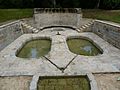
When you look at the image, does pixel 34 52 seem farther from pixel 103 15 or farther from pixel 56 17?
pixel 103 15

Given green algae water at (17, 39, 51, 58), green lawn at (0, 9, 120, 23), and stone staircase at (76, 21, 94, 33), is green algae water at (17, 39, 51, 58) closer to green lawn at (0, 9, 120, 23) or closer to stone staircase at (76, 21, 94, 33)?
stone staircase at (76, 21, 94, 33)

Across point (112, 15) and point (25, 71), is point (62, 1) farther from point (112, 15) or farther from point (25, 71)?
point (25, 71)

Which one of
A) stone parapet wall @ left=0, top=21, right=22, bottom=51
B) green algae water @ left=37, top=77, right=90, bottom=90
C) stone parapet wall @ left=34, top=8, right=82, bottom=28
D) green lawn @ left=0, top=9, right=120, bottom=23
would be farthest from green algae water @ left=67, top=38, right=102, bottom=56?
green lawn @ left=0, top=9, right=120, bottom=23

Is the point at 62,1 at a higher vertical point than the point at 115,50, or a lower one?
higher

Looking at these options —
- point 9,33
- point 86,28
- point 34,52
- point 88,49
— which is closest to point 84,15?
point 86,28

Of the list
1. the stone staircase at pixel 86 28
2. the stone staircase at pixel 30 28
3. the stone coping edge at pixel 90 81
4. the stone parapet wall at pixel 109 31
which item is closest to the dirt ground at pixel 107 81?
the stone coping edge at pixel 90 81

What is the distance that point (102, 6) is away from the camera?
56.4ft

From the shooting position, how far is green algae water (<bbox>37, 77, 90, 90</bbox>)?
5.47m

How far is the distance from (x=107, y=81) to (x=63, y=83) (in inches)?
58.4

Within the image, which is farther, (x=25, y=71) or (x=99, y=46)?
(x=99, y=46)

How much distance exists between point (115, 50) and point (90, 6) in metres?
9.60

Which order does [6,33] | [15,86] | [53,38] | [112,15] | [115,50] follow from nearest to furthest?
1. [15,86]
2. [115,50]
3. [6,33]
4. [53,38]
5. [112,15]

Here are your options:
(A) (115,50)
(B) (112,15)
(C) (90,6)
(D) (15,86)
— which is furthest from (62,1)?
(D) (15,86)

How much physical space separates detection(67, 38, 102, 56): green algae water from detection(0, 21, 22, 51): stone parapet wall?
3660 mm
